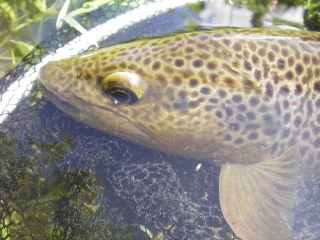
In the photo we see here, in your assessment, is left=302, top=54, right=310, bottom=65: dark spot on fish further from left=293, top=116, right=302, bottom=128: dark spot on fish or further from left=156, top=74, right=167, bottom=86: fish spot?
left=156, top=74, right=167, bottom=86: fish spot

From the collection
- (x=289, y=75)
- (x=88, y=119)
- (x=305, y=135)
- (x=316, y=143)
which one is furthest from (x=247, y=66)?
(x=88, y=119)

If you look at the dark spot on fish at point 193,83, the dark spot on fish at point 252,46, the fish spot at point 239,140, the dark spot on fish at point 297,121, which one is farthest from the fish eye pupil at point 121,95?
the dark spot on fish at point 297,121

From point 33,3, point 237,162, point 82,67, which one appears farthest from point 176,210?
point 33,3

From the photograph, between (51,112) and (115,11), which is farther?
(115,11)

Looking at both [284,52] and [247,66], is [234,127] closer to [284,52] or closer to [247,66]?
[247,66]

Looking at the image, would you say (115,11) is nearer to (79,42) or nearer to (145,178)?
(79,42)

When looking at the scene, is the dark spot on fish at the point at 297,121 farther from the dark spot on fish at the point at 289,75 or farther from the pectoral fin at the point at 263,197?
the dark spot on fish at the point at 289,75

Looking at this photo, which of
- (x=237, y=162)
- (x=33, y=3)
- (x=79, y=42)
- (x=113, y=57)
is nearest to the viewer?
(x=113, y=57)

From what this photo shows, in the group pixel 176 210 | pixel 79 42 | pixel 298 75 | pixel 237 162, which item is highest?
pixel 298 75
